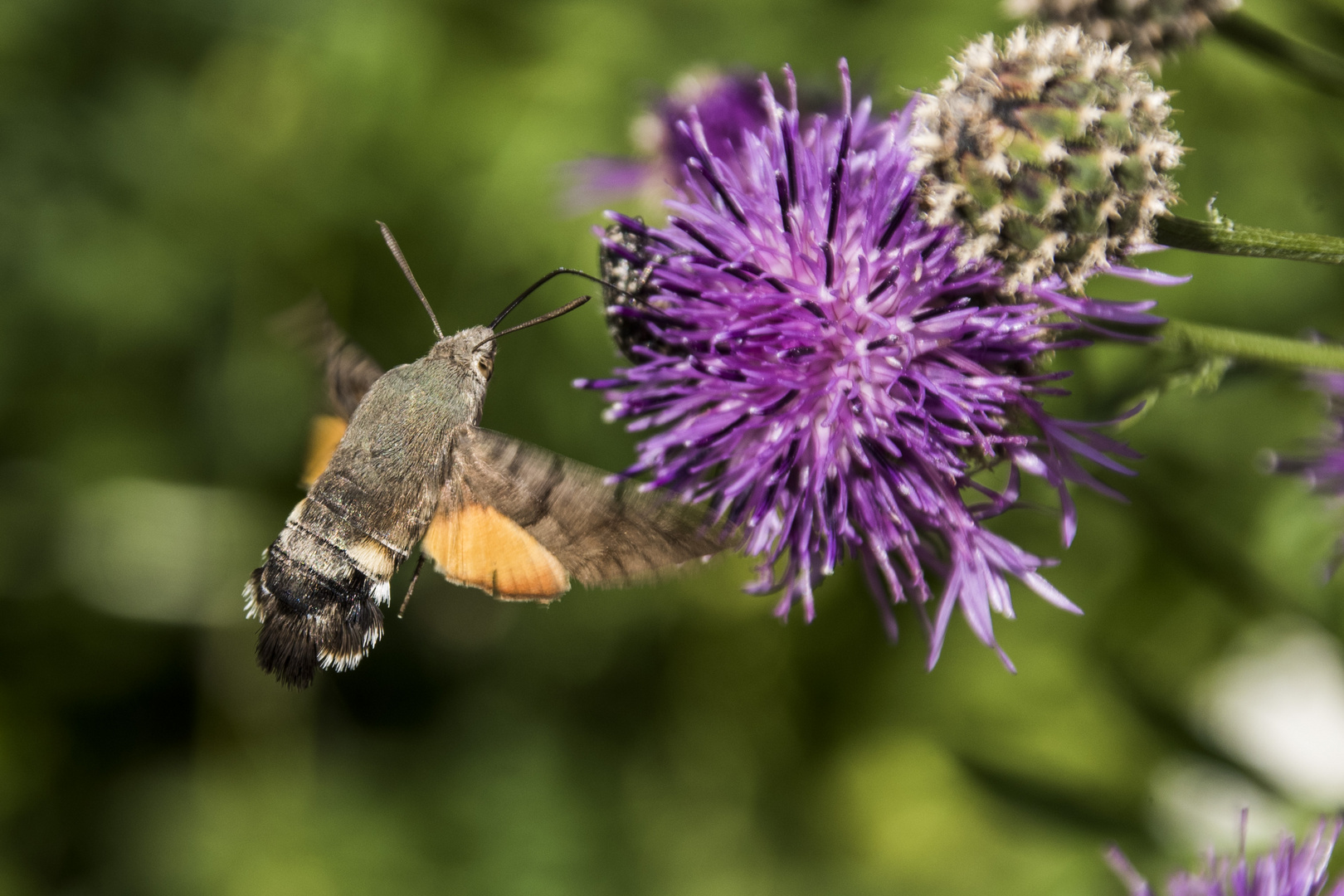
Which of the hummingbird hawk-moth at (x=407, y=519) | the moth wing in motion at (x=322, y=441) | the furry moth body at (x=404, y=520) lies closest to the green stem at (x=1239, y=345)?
the hummingbird hawk-moth at (x=407, y=519)

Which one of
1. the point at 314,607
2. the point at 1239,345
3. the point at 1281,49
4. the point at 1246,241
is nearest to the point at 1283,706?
the point at 1239,345

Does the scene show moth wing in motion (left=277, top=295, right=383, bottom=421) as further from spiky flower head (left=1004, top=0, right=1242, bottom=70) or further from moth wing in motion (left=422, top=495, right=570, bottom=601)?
spiky flower head (left=1004, top=0, right=1242, bottom=70)

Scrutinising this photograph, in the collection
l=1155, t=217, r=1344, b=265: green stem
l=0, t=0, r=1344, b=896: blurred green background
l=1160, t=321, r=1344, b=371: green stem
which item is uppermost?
l=1155, t=217, r=1344, b=265: green stem

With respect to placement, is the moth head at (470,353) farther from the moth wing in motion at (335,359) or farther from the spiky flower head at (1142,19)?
the spiky flower head at (1142,19)

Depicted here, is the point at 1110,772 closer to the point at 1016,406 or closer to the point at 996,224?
the point at 1016,406

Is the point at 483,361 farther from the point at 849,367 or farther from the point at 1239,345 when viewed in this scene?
the point at 1239,345

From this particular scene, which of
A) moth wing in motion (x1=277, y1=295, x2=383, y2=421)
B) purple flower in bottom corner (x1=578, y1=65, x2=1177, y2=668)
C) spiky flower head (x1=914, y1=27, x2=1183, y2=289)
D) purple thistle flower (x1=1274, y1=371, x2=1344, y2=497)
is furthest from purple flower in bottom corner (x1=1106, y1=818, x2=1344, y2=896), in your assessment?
moth wing in motion (x1=277, y1=295, x2=383, y2=421)
